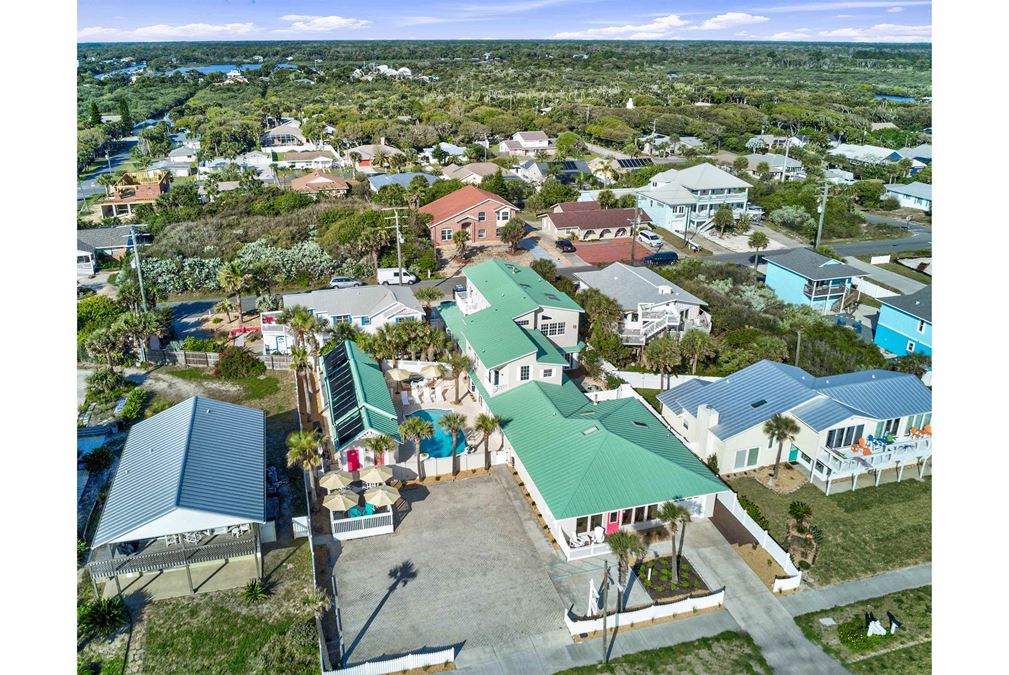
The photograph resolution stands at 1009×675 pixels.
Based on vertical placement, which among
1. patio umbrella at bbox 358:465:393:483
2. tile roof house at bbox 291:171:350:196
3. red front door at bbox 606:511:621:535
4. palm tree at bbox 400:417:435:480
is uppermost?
tile roof house at bbox 291:171:350:196

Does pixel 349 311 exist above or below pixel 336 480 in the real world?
above

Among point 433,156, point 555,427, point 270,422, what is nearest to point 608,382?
point 555,427

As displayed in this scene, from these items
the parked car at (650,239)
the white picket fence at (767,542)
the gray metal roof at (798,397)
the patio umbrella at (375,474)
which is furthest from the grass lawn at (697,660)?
the parked car at (650,239)

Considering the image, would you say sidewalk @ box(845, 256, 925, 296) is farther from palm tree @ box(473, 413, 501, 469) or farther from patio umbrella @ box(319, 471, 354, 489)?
patio umbrella @ box(319, 471, 354, 489)

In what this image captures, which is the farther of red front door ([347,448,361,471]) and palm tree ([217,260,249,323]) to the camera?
palm tree ([217,260,249,323])

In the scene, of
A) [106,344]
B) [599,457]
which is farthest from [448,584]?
[106,344]

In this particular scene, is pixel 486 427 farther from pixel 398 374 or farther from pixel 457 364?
pixel 398 374

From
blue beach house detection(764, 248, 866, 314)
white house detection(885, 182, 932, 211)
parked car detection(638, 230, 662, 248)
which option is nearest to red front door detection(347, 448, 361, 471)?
blue beach house detection(764, 248, 866, 314)
